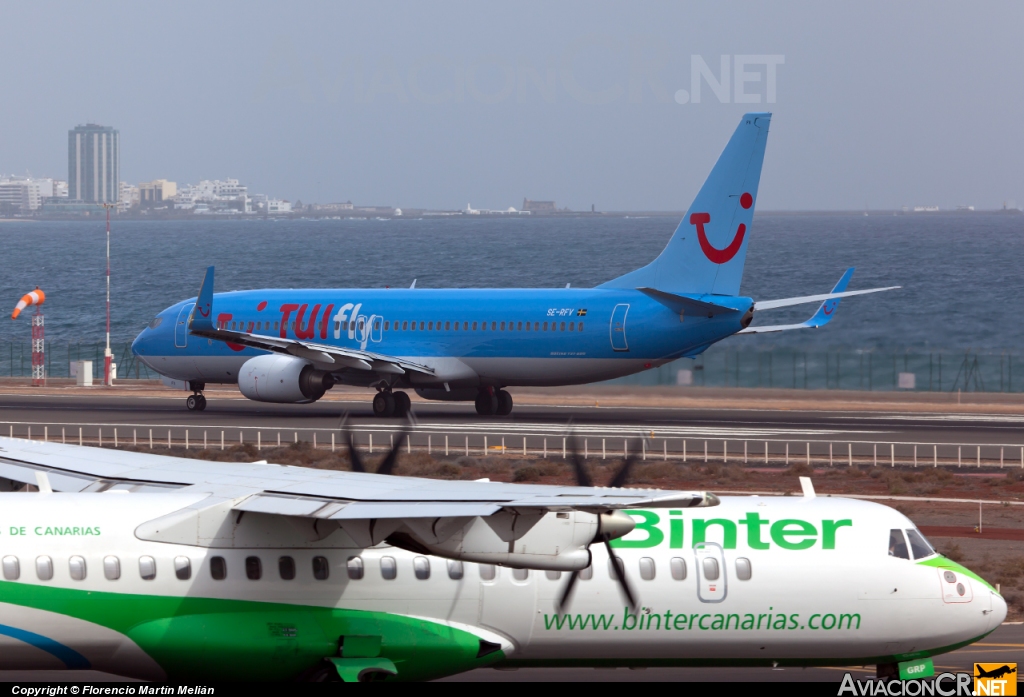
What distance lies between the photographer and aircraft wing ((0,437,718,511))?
1337 cm

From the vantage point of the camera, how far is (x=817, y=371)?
83688 millimetres

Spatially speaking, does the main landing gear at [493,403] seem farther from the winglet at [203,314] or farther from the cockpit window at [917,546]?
the cockpit window at [917,546]

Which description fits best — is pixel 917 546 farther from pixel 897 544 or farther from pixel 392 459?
pixel 392 459

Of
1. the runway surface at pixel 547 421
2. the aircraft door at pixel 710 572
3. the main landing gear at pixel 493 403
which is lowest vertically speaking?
the runway surface at pixel 547 421

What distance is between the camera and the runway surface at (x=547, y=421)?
5288cm

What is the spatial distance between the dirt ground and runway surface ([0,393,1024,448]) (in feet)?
15.0

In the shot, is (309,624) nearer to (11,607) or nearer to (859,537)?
(11,607)

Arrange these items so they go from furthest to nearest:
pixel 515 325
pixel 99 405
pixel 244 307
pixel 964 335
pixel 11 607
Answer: pixel 964 335 → pixel 99 405 → pixel 244 307 → pixel 515 325 → pixel 11 607

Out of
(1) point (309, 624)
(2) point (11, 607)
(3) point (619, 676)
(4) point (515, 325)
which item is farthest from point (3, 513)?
(4) point (515, 325)

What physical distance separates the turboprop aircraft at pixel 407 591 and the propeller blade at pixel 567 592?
5cm

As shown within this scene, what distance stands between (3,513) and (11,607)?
50.5 inches

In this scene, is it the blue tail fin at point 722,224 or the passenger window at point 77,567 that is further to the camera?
the blue tail fin at point 722,224

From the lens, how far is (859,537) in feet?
61.8

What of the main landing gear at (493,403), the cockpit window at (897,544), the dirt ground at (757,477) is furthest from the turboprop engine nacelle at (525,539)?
the main landing gear at (493,403)
